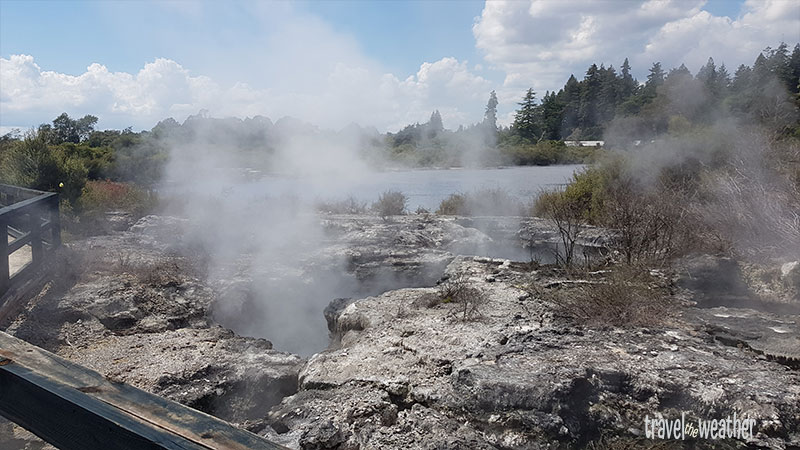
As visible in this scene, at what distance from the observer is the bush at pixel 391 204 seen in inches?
610

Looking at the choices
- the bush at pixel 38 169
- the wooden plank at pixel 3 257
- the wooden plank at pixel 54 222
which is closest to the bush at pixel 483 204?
the bush at pixel 38 169

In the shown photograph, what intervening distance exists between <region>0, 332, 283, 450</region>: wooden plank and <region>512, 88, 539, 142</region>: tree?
96.3 ft

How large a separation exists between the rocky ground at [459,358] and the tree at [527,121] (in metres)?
23.2

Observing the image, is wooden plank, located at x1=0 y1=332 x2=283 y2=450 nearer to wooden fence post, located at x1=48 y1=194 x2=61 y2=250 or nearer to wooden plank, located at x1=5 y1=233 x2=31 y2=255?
wooden plank, located at x1=5 y1=233 x2=31 y2=255

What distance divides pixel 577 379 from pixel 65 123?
3236 cm

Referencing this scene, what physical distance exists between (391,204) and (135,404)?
47.5 feet

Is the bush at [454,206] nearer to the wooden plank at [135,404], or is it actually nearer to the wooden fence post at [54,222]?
the wooden fence post at [54,222]

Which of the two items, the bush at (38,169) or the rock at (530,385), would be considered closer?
the rock at (530,385)

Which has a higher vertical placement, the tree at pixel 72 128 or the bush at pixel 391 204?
the tree at pixel 72 128

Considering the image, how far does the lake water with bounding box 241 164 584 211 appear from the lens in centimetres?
1612

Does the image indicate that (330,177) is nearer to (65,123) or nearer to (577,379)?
(577,379)

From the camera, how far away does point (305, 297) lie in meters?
7.95

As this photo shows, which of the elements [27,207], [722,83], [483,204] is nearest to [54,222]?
[27,207]

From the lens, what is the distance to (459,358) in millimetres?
4336
